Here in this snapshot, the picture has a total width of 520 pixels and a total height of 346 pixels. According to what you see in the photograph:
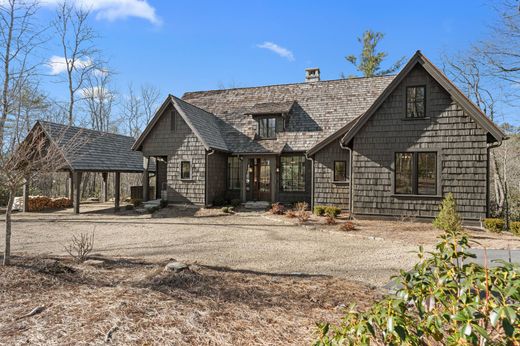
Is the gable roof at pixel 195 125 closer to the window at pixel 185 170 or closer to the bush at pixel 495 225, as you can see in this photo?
the window at pixel 185 170

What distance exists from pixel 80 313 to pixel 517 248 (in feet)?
34.9

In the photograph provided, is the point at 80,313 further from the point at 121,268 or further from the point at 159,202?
the point at 159,202

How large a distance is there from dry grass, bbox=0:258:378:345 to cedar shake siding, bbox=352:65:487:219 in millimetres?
8336

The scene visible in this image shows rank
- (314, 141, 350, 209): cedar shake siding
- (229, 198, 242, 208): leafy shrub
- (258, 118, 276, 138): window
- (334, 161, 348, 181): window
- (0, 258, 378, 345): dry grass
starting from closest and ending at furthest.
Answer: (0, 258, 378, 345): dry grass
(314, 141, 350, 209): cedar shake siding
(334, 161, 348, 181): window
(229, 198, 242, 208): leafy shrub
(258, 118, 276, 138): window

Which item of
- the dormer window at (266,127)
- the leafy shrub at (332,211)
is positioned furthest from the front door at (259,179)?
the leafy shrub at (332,211)

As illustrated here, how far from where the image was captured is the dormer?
18688mm

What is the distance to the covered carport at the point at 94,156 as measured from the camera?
16.4 m

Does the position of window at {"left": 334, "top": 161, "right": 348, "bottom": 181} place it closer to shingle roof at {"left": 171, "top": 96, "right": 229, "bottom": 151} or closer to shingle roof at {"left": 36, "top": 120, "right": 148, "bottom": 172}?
shingle roof at {"left": 171, "top": 96, "right": 229, "bottom": 151}

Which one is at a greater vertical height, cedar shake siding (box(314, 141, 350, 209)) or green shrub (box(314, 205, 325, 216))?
cedar shake siding (box(314, 141, 350, 209))

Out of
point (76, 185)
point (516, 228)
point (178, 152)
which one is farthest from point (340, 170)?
point (76, 185)

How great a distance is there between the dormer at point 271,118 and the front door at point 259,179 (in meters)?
1.69

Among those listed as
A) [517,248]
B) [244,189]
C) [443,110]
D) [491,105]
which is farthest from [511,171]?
[244,189]

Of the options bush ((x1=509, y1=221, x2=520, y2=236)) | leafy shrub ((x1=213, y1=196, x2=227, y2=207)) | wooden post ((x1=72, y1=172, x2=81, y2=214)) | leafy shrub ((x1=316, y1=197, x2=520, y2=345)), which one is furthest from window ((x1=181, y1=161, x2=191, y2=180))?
leafy shrub ((x1=316, y1=197, x2=520, y2=345))

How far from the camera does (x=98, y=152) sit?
62.4 feet
